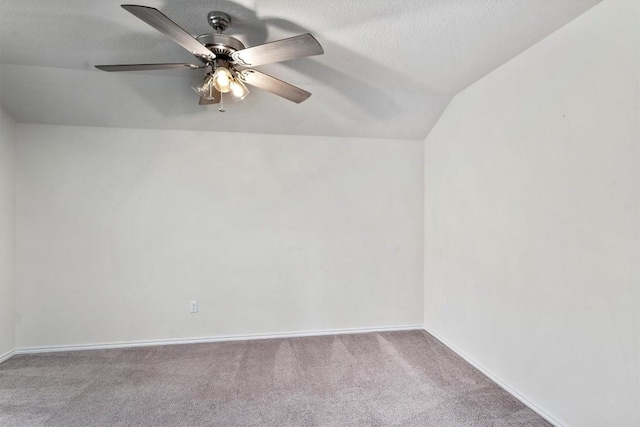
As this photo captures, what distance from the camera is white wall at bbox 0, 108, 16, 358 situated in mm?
2662

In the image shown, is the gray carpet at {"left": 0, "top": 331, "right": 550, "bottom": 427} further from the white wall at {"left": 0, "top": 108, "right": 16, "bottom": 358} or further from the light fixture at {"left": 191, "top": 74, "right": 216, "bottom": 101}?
the light fixture at {"left": 191, "top": 74, "right": 216, "bottom": 101}

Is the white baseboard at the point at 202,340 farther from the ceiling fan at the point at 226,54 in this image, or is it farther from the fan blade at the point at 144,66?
the fan blade at the point at 144,66

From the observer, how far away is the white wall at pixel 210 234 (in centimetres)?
288

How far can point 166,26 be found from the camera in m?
1.38

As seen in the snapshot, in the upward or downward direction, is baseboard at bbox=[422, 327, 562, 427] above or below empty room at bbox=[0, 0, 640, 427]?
below

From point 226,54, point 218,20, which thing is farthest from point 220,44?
point 218,20

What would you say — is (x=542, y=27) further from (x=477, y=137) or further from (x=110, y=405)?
(x=110, y=405)

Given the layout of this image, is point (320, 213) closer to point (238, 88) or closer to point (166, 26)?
point (238, 88)

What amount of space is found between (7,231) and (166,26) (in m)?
2.64

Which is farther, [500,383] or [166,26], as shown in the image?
[500,383]

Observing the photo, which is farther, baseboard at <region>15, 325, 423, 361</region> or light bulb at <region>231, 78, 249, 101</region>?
baseboard at <region>15, 325, 423, 361</region>

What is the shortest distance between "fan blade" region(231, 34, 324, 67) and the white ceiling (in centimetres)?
31

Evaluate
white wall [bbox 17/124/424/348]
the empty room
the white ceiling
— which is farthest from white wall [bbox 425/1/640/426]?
white wall [bbox 17/124/424/348]

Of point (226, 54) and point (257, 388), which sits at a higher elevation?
point (226, 54)
